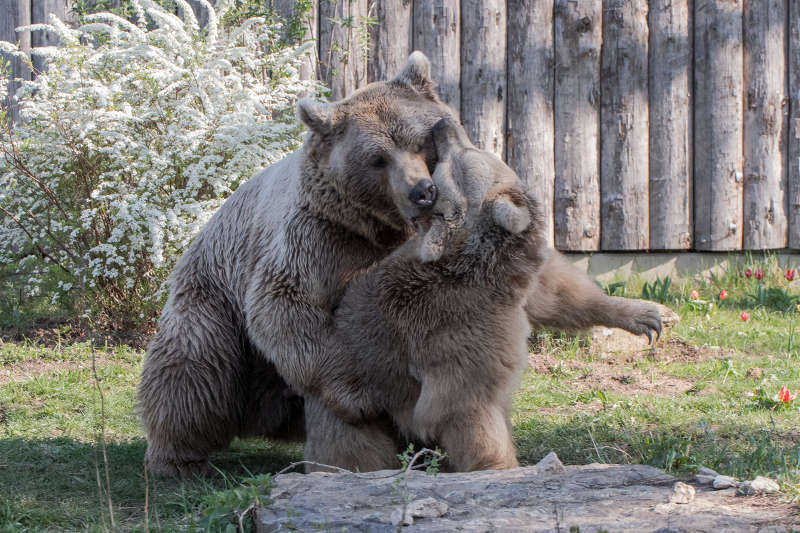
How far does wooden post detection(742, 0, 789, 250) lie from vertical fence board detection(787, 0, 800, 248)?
49 mm

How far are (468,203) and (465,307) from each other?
16.9 inches

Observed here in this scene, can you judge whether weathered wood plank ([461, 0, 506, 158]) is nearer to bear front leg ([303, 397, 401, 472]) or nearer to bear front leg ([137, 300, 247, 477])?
bear front leg ([137, 300, 247, 477])

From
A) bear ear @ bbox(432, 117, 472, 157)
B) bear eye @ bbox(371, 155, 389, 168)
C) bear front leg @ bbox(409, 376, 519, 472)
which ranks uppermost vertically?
bear ear @ bbox(432, 117, 472, 157)

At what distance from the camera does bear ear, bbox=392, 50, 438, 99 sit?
13.7 feet

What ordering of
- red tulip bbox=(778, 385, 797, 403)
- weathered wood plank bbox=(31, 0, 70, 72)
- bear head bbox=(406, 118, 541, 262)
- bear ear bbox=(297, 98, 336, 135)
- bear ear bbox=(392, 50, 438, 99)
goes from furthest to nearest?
weathered wood plank bbox=(31, 0, 70, 72), red tulip bbox=(778, 385, 797, 403), bear ear bbox=(392, 50, 438, 99), bear ear bbox=(297, 98, 336, 135), bear head bbox=(406, 118, 541, 262)

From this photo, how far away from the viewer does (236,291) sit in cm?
435

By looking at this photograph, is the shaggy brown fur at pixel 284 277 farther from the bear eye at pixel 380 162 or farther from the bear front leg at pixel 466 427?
the bear front leg at pixel 466 427

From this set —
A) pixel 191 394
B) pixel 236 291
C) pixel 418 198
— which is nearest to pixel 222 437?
pixel 191 394

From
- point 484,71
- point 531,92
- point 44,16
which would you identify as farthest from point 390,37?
point 44,16

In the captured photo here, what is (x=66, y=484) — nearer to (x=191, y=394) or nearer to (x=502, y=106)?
(x=191, y=394)

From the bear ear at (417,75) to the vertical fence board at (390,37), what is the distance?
128 inches

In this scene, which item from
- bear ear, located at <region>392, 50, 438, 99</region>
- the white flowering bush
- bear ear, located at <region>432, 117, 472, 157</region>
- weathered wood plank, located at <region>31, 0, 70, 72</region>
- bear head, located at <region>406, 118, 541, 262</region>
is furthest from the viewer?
weathered wood plank, located at <region>31, 0, 70, 72</region>

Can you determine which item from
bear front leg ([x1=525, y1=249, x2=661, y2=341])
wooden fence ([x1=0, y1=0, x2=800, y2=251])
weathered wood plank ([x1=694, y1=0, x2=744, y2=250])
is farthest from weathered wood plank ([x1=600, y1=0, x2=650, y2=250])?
bear front leg ([x1=525, y1=249, x2=661, y2=341])

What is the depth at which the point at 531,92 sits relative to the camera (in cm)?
737
